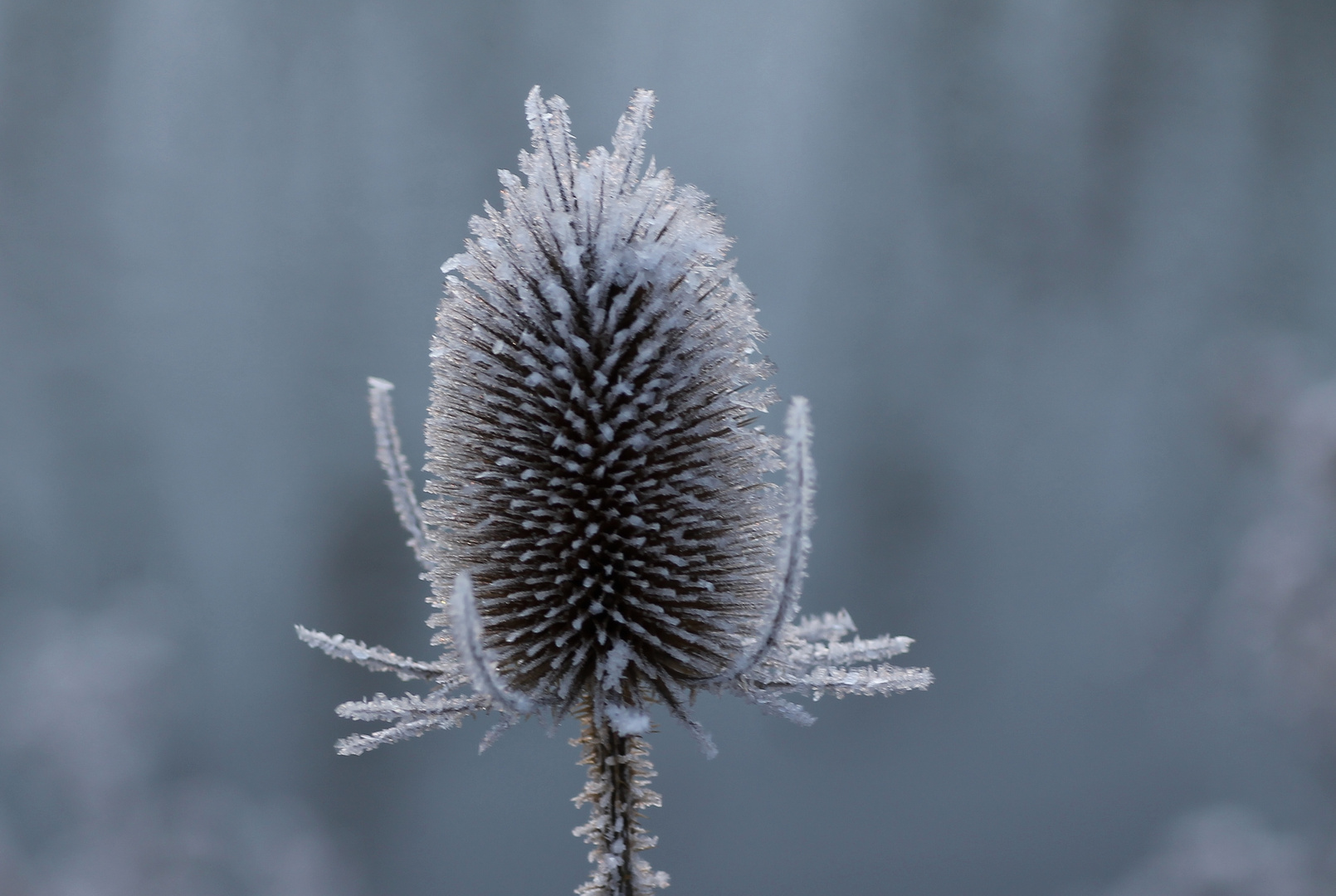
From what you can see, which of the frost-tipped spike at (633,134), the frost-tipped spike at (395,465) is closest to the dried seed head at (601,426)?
the frost-tipped spike at (633,134)

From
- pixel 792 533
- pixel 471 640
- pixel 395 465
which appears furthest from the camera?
pixel 395 465

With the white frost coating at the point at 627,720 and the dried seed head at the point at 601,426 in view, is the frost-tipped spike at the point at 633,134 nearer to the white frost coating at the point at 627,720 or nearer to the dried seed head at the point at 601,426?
the dried seed head at the point at 601,426

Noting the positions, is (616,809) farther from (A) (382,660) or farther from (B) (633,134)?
(B) (633,134)

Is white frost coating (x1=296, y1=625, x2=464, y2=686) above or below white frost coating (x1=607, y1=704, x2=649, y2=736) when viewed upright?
above

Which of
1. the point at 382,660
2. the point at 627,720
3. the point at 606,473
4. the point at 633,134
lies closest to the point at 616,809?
the point at 627,720

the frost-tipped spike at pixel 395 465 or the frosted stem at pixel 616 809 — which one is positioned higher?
the frost-tipped spike at pixel 395 465

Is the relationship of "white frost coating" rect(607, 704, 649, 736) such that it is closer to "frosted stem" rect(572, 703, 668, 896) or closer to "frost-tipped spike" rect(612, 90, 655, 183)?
"frosted stem" rect(572, 703, 668, 896)

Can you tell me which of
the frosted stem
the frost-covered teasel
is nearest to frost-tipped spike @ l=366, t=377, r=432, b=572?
the frost-covered teasel
